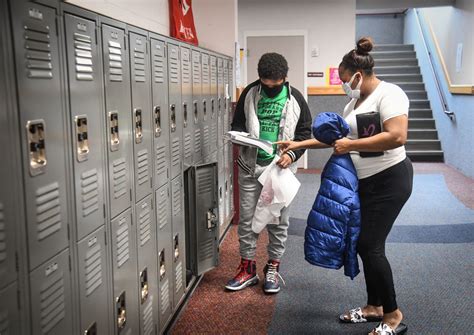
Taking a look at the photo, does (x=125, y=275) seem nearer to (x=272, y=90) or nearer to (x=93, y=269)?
(x=93, y=269)

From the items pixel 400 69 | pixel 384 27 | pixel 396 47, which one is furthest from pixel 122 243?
pixel 384 27

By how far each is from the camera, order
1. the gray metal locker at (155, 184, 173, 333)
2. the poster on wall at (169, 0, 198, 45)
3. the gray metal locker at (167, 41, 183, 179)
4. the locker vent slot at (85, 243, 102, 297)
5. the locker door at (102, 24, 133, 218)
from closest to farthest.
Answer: the locker vent slot at (85, 243, 102, 297), the locker door at (102, 24, 133, 218), the gray metal locker at (155, 184, 173, 333), the gray metal locker at (167, 41, 183, 179), the poster on wall at (169, 0, 198, 45)

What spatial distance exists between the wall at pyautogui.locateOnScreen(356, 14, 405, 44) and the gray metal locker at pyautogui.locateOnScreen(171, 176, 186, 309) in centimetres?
1008

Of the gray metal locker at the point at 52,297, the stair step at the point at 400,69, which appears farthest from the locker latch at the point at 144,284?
the stair step at the point at 400,69

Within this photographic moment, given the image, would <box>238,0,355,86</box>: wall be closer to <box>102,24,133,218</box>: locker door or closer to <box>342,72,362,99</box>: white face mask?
<box>342,72,362,99</box>: white face mask

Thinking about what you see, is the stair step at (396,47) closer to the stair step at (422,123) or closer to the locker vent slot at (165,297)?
the stair step at (422,123)

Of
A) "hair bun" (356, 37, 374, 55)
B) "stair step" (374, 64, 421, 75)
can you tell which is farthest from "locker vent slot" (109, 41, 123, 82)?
"stair step" (374, 64, 421, 75)

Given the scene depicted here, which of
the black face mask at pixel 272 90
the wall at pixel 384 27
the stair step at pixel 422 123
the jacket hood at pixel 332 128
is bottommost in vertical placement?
the stair step at pixel 422 123

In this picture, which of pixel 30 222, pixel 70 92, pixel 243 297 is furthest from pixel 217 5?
pixel 30 222

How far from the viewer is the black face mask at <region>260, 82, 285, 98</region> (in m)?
3.11

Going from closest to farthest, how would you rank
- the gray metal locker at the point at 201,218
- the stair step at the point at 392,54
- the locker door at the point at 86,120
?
the locker door at the point at 86,120 → the gray metal locker at the point at 201,218 → the stair step at the point at 392,54

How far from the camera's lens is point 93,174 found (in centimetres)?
175

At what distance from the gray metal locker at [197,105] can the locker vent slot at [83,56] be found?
4.82 feet

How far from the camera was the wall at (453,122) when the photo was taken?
7020mm
